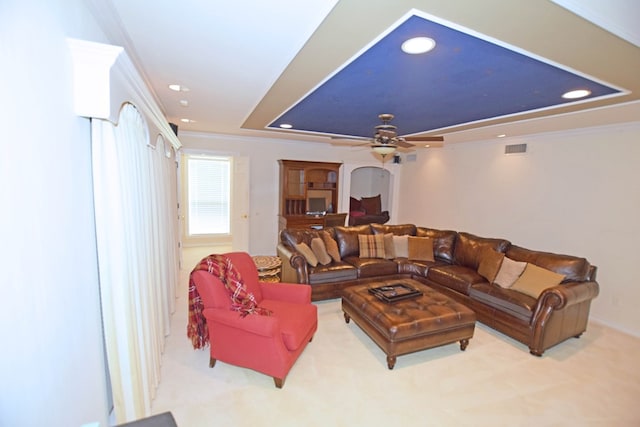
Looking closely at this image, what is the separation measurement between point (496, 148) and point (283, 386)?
4996 millimetres

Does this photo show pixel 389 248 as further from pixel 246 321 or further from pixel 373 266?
pixel 246 321

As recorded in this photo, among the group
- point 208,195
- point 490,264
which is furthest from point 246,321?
point 208,195

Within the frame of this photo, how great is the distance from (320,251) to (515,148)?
3610 mm

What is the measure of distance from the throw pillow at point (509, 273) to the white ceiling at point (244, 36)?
6.00ft

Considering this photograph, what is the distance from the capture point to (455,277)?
3826 millimetres

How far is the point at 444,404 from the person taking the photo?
2.24 m

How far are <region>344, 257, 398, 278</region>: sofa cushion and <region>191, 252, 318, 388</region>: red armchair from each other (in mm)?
1655

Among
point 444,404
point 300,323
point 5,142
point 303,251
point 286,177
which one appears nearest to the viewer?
point 5,142

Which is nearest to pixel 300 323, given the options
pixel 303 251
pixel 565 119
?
pixel 303 251

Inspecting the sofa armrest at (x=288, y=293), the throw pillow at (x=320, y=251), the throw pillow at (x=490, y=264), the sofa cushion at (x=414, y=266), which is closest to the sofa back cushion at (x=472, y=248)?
the throw pillow at (x=490, y=264)

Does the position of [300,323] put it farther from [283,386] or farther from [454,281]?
[454,281]

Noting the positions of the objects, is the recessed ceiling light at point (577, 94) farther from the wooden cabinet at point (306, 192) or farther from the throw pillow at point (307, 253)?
the wooden cabinet at point (306, 192)

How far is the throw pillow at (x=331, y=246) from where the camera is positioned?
14.4 ft

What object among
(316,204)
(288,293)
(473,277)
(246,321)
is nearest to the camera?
(246,321)
